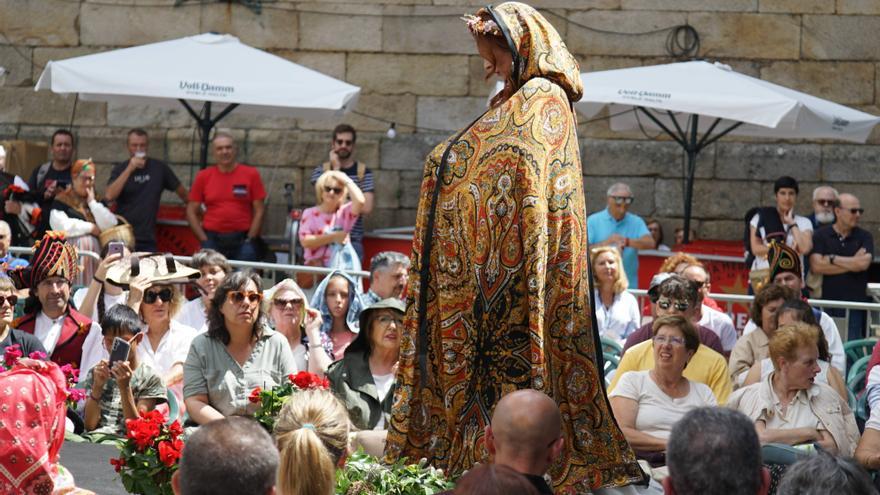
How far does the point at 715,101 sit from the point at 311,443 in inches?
299

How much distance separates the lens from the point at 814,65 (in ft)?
45.1

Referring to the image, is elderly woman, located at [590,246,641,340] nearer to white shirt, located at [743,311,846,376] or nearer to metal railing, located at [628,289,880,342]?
metal railing, located at [628,289,880,342]

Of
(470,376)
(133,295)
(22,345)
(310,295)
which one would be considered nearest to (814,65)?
(310,295)

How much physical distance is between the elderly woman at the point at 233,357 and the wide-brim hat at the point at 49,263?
1489 millimetres

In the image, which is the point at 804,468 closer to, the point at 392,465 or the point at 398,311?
the point at 392,465

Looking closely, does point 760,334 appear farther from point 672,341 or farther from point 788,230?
point 788,230

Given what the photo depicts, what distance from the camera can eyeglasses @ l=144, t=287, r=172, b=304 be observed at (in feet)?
27.4

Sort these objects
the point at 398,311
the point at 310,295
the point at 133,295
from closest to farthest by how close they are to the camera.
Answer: the point at 398,311 → the point at 133,295 → the point at 310,295

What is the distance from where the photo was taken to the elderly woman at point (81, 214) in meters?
11.6

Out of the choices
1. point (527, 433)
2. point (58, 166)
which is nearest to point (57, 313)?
point (58, 166)

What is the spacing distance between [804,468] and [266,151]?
1073cm

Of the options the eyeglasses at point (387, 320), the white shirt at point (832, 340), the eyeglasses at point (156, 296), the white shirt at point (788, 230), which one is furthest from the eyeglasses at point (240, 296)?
the white shirt at point (788, 230)

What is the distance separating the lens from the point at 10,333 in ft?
25.8

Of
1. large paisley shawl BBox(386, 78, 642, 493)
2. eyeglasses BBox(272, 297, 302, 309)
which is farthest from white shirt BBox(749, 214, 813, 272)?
large paisley shawl BBox(386, 78, 642, 493)
